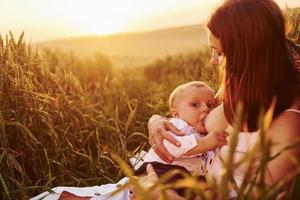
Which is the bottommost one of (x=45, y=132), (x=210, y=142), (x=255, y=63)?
(x=45, y=132)

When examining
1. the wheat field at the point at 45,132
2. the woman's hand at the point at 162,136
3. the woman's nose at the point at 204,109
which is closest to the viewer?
the woman's hand at the point at 162,136

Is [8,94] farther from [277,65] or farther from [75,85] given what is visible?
[277,65]

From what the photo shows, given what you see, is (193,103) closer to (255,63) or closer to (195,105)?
(195,105)

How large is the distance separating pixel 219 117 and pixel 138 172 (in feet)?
1.33

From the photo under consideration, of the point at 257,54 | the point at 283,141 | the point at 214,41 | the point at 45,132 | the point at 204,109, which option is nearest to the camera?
the point at 283,141

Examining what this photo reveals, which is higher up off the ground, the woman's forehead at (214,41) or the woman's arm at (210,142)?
the woman's forehead at (214,41)

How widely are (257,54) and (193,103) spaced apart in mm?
529

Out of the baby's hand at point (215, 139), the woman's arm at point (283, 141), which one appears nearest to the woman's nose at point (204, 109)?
the baby's hand at point (215, 139)

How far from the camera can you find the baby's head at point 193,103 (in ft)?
10.00

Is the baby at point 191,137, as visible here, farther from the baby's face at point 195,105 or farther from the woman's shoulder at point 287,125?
the woman's shoulder at point 287,125

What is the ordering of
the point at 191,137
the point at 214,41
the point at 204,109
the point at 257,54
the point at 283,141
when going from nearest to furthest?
1. the point at 283,141
2. the point at 257,54
3. the point at 214,41
4. the point at 191,137
5. the point at 204,109

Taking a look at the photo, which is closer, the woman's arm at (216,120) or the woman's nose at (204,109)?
the woman's arm at (216,120)

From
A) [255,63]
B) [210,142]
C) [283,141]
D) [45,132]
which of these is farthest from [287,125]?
[45,132]

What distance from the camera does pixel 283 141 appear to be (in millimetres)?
2453
